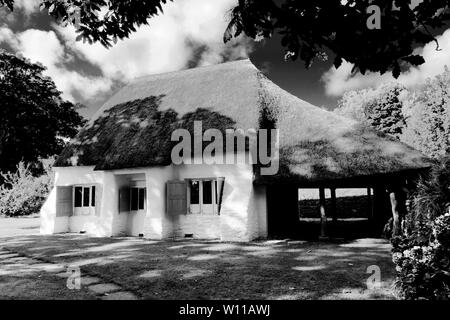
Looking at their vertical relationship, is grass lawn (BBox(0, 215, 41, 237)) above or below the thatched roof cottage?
below

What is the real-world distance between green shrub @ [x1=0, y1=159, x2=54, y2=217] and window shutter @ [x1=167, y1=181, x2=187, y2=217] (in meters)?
18.4

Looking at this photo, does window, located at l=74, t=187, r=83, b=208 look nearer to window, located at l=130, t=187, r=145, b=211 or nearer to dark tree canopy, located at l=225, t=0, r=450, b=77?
window, located at l=130, t=187, r=145, b=211

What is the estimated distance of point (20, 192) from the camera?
26703mm

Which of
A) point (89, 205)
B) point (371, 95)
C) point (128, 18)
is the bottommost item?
point (89, 205)

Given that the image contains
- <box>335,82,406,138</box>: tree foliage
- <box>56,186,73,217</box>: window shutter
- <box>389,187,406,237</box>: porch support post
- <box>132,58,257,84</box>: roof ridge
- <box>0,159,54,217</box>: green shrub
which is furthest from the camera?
<box>335,82,406,138</box>: tree foliage

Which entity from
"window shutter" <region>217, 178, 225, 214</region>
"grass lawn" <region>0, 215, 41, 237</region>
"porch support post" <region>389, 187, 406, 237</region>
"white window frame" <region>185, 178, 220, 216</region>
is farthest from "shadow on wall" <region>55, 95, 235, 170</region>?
"porch support post" <region>389, 187, 406, 237</region>

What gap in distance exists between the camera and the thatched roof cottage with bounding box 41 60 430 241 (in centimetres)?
1210

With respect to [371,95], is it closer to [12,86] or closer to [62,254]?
[12,86]

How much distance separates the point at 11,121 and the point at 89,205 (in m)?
11.6

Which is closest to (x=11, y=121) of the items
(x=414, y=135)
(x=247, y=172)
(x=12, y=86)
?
(x=12, y=86)

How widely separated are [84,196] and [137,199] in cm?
288

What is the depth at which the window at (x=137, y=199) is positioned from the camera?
15.0 metres

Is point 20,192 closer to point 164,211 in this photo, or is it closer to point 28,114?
point 28,114
